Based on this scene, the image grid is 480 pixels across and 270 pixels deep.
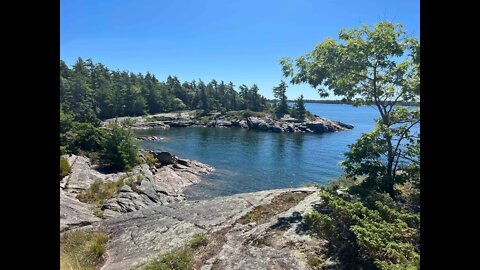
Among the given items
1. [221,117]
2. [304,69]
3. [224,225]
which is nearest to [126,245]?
[224,225]

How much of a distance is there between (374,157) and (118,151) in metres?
19.7

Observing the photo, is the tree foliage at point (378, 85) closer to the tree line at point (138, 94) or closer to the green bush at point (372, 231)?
the green bush at point (372, 231)

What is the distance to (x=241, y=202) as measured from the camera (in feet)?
37.6

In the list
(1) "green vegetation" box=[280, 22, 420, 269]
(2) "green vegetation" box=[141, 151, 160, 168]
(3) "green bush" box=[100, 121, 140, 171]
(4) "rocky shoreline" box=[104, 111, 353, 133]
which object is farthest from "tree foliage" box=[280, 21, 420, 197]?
(4) "rocky shoreline" box=[104, 111, 353, 133]

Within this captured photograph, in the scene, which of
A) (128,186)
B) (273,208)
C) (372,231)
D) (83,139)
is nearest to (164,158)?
(83,139)

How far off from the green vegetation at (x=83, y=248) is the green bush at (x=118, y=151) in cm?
1521

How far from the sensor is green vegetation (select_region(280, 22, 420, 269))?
668cm

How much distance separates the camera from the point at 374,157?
970 cm

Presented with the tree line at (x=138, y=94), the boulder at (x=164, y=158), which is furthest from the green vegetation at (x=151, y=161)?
the tree line at (x=138, y=94)

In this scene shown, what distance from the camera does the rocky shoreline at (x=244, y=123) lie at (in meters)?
68.4

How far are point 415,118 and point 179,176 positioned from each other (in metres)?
21.9

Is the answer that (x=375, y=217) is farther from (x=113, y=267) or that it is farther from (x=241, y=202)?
A: (x=113, y=267)
